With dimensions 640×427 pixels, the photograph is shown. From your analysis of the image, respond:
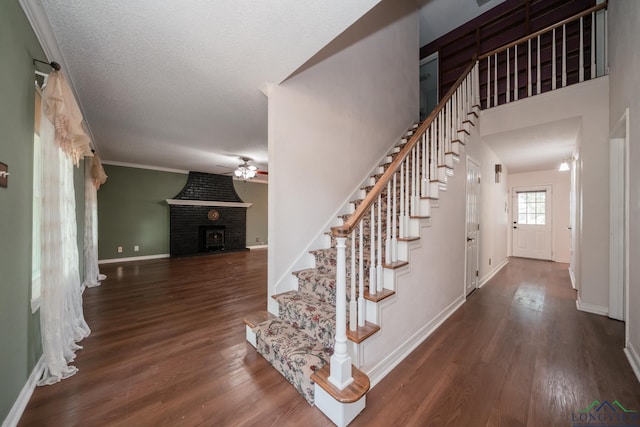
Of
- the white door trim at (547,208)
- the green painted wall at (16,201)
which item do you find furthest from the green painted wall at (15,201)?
the white door trim at (547,208)

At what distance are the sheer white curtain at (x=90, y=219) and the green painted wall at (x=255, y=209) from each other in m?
4.07

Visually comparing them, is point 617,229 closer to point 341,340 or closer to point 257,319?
point 341,340

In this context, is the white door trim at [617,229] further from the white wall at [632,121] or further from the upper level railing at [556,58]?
the upper level railing at [556,58]

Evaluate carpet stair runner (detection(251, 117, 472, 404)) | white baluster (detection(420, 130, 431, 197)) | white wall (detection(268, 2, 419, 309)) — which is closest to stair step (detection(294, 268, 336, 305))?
carpet stair runner (detection(251, 117, 472, 404))

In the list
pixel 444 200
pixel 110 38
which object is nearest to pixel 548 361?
pixel 444 200

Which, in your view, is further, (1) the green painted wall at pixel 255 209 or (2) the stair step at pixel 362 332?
(1) the green painted wall at pixel 255 209

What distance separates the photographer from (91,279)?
12.3ft

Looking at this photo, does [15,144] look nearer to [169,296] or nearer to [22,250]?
[22,250]

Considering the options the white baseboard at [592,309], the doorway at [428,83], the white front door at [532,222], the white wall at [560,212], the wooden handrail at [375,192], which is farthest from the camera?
the white front door at [532,222]

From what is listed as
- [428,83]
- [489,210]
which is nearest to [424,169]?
[489,210]

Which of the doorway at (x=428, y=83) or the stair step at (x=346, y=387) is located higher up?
the doorway at (x=428, y=83)

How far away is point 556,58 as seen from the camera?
3.68 metres

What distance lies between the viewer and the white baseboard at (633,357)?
167 centimetres

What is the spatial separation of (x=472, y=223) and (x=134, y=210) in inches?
292
